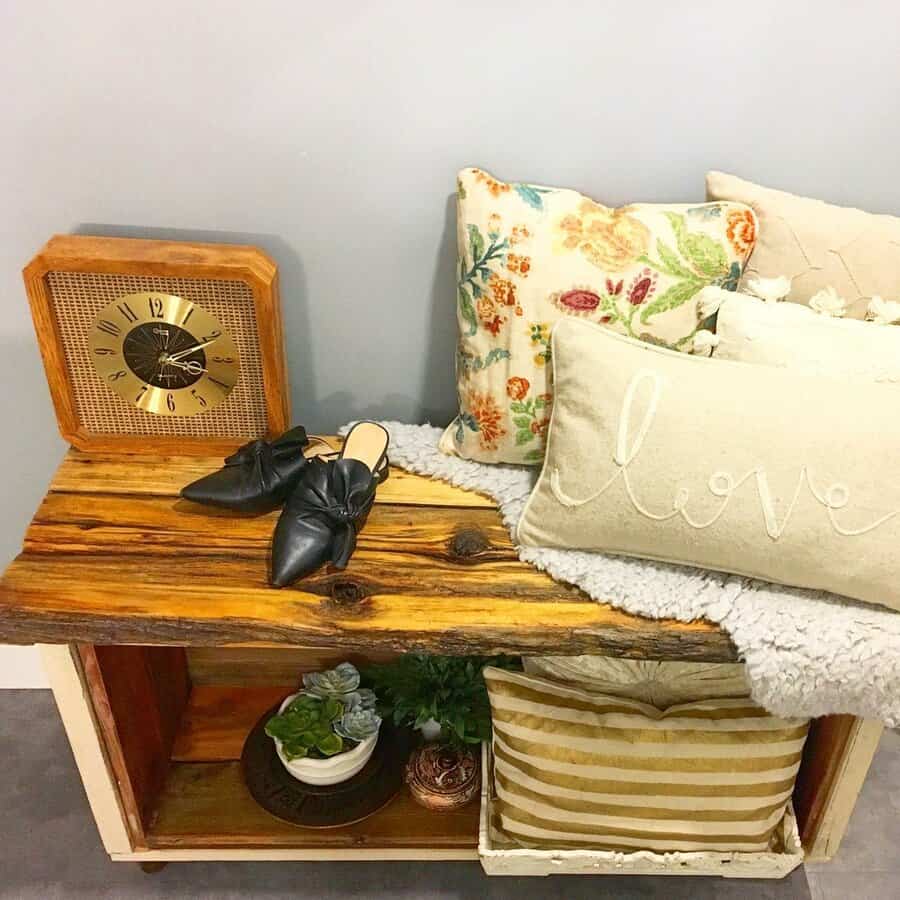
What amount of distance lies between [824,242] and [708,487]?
1.19 ft

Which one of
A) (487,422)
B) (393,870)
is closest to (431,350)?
(487,422)

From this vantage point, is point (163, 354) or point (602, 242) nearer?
point (602, 242)

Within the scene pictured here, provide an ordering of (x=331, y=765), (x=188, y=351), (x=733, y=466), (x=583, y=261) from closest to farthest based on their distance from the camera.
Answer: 1. (x=733, y=466)
2. (x=583, y=261)
3. (x=188, y=351)
4. (x=331, y=765)

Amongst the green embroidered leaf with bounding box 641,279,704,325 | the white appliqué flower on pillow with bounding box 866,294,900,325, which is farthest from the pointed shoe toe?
the white appliqué flower on pillow with bounding box 866,294,900,325

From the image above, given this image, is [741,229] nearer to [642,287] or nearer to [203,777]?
[642,287]

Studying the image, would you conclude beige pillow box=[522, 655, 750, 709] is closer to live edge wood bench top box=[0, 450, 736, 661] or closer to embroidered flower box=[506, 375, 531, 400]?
live edge wood bench top box=[0, 450, 736, 661]

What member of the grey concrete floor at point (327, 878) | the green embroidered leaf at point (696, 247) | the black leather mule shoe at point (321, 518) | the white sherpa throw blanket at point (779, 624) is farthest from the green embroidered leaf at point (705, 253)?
the grey concrete floor at point (327, 878)

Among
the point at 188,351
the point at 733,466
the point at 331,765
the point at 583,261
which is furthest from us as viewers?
the point at 331,765

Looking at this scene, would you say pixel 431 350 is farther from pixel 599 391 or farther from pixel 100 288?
pixel 100 288

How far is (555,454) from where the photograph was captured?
3.56ft

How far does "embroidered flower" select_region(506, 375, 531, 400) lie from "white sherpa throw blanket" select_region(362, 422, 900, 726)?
0.64 feet

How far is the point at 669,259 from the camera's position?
1.11 m

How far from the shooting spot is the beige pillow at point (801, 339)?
106 cm

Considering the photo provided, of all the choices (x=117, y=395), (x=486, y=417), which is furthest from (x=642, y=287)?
(x=117, y=395)
